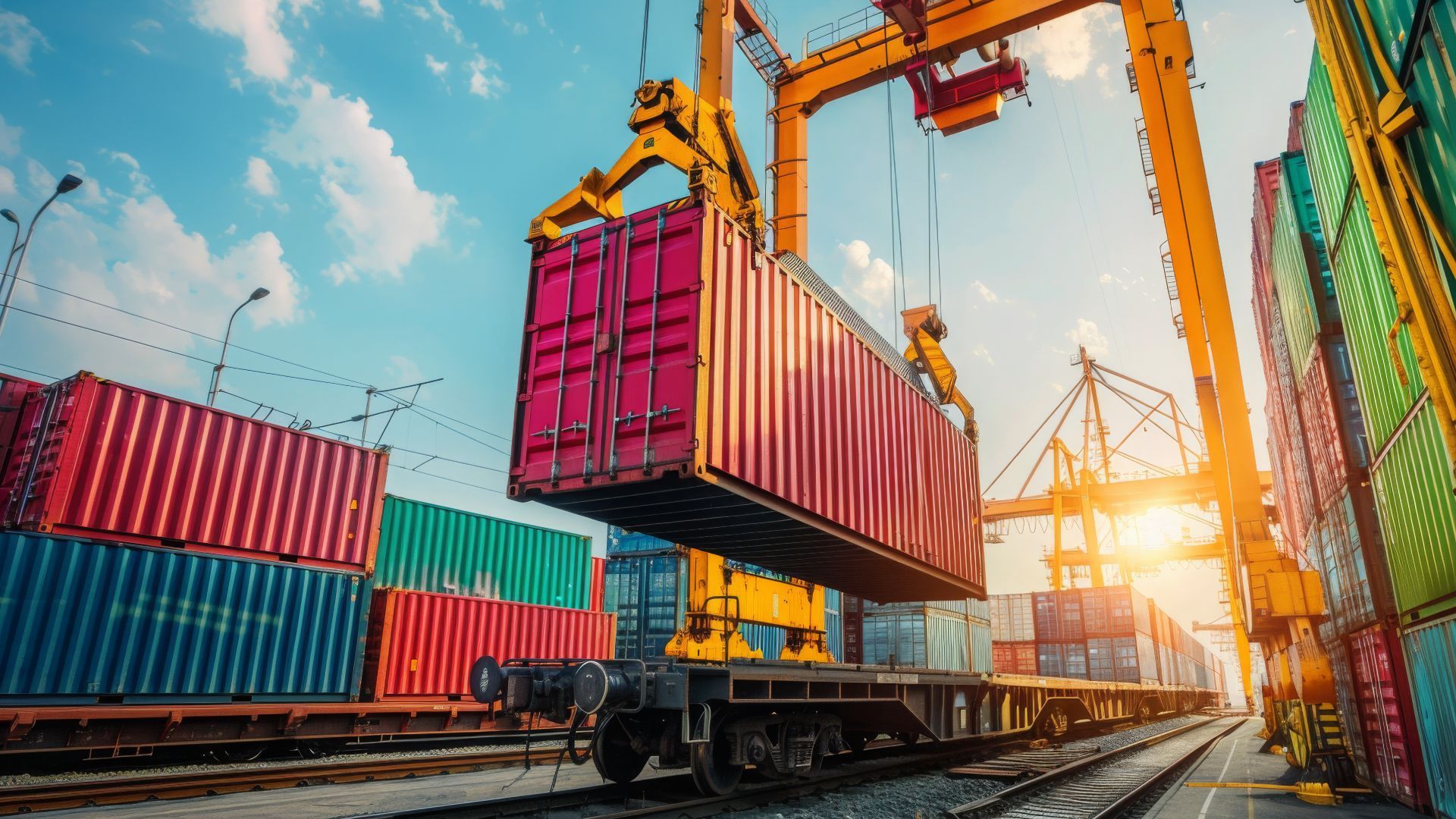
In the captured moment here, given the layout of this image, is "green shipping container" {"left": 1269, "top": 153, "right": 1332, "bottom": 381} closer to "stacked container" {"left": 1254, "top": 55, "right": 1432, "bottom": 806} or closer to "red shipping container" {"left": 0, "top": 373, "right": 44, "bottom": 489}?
"stacked container" {"left": 1254, "top": 55, "right": 1432, "bottom": 806}

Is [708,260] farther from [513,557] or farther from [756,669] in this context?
[513,557]

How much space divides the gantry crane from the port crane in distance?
0.02 meters

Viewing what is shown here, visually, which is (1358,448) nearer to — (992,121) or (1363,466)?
(1363,466)

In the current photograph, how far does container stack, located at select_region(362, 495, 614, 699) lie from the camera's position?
40.5ft

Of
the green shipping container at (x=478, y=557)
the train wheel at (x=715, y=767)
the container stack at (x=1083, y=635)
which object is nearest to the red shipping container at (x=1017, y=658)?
the container stack at (x=1083, y=635)

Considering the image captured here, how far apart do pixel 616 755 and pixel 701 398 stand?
Answer: 13.0ft

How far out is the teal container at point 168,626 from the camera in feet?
28.0

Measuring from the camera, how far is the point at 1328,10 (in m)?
5.17

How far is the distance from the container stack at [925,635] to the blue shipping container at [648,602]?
3.73 meters

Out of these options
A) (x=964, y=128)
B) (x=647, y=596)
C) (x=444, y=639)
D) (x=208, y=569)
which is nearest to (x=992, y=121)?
(x=964, y=128)

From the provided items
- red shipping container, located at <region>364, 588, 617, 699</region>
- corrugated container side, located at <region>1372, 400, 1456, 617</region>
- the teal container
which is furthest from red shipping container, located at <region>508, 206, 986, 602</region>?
red shipping container, located at <region>364, 588, 617, 699</region>

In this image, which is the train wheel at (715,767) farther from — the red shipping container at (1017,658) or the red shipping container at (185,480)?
the red shipping container at (1017,658)

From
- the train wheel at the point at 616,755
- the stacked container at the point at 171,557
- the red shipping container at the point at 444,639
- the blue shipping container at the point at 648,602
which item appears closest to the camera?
the train wheel at the point at 616,755

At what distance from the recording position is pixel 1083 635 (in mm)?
26641
